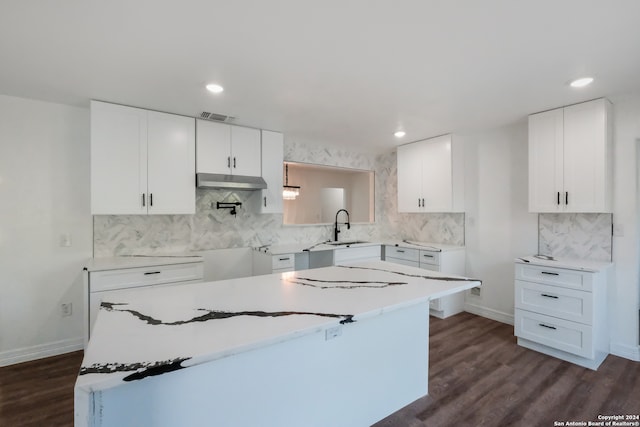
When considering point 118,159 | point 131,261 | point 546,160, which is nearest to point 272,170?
point 118,159

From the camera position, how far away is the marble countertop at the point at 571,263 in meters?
2.55

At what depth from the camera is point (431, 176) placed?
4.12 m

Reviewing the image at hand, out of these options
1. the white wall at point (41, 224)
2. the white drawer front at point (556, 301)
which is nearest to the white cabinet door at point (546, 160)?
the white drawer front at point (556, 301)

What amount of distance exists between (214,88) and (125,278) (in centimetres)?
184

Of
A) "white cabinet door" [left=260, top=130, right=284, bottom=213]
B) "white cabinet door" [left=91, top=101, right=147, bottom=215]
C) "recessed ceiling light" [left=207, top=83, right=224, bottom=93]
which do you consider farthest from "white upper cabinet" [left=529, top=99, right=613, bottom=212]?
"white cabinet door" [left=91, top=101, right=147, bottom=215]

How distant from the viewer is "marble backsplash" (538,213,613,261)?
2.87 meters

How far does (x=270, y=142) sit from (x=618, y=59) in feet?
10.2

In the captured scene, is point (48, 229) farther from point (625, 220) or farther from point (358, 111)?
point (625, 220)

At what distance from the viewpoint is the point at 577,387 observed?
230cm

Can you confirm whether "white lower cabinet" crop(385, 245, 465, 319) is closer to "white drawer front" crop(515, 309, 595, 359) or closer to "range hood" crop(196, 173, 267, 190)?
"white drawer front" crop(515, 309, 595, 359)

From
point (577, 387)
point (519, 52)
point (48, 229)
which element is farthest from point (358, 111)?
point (48, 229)

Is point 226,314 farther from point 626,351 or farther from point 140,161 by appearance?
point 626,351

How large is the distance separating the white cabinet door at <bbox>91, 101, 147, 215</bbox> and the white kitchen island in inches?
62.7

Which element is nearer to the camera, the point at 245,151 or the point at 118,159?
the point at 118,159
